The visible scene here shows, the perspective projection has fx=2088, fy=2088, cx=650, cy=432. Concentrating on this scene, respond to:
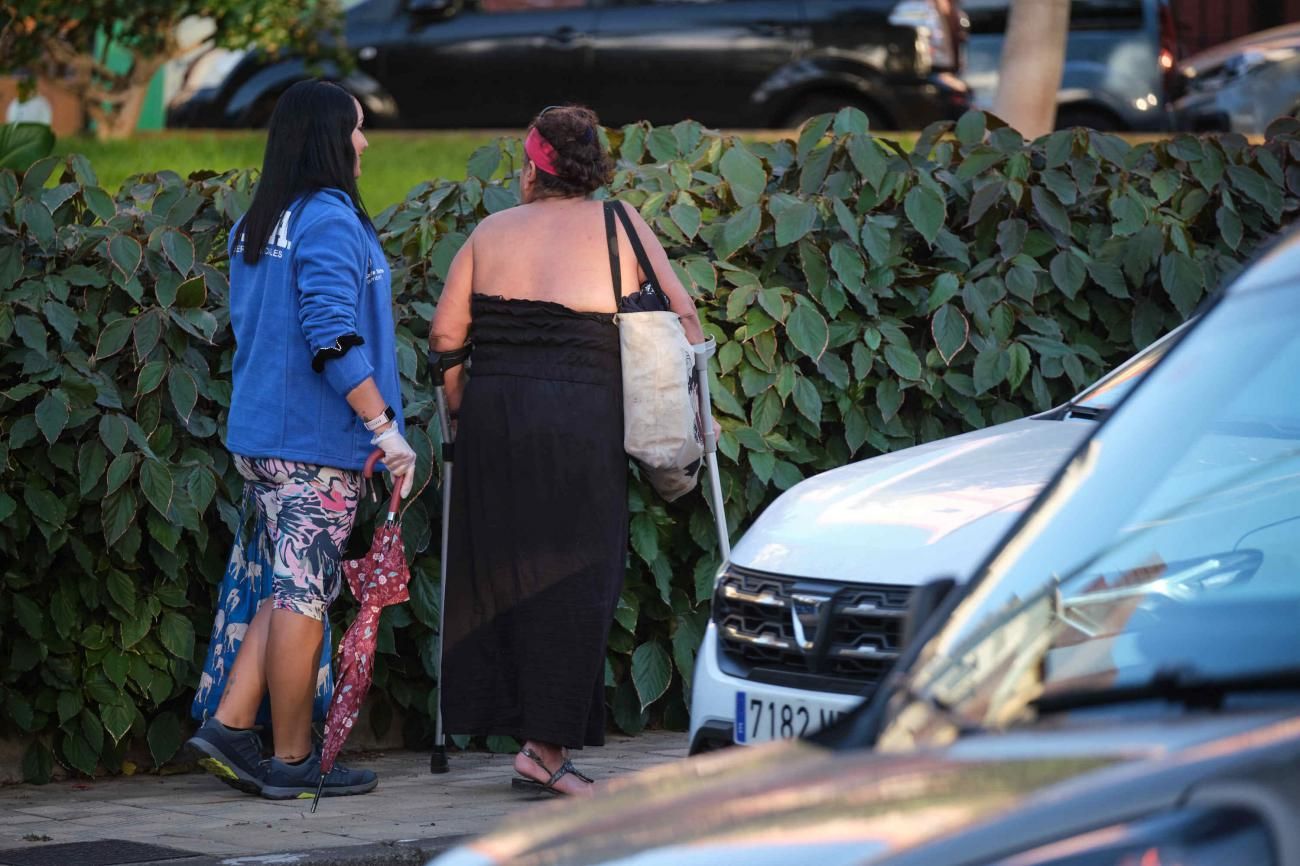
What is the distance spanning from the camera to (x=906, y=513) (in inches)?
185

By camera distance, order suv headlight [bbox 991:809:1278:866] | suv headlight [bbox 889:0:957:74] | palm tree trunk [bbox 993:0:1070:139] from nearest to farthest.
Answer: suv headlight [bbox 991:809:1278:866], palm tree trunk [bbox 993:0:1070:139], suv headlight [bbox 889:0:957:74]

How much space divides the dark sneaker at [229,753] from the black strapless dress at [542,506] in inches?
23.4

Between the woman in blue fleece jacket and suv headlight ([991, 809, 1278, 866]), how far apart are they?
3.79 m

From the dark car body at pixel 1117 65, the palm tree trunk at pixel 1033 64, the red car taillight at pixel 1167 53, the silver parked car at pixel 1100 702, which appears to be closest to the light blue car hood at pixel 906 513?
the silver parked car at pixel 1100 702

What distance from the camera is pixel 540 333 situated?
19.2ft

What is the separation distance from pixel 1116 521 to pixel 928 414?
4.43 m

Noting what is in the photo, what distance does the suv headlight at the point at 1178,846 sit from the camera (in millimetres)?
2096

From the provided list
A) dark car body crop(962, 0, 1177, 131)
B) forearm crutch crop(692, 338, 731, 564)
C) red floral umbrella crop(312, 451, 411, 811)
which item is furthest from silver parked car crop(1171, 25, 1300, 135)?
red floral umbrella crop(312, 451, 411, 811)

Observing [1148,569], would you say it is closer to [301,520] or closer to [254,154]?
[301,520]

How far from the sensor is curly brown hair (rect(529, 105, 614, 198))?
19.2 feet

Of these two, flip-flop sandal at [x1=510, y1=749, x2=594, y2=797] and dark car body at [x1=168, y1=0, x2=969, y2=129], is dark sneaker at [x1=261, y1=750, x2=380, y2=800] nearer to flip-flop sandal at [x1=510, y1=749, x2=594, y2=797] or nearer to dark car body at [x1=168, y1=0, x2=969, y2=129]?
flip-flop sandal at [x1=510, y1=749, x2=594, y2=797]

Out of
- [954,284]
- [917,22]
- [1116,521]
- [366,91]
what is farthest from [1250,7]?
[1116,521]

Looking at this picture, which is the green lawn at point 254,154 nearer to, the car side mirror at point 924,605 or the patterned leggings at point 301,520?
the patterned leggings at point 301,520

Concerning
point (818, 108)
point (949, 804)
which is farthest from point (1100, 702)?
point (818, 108)
